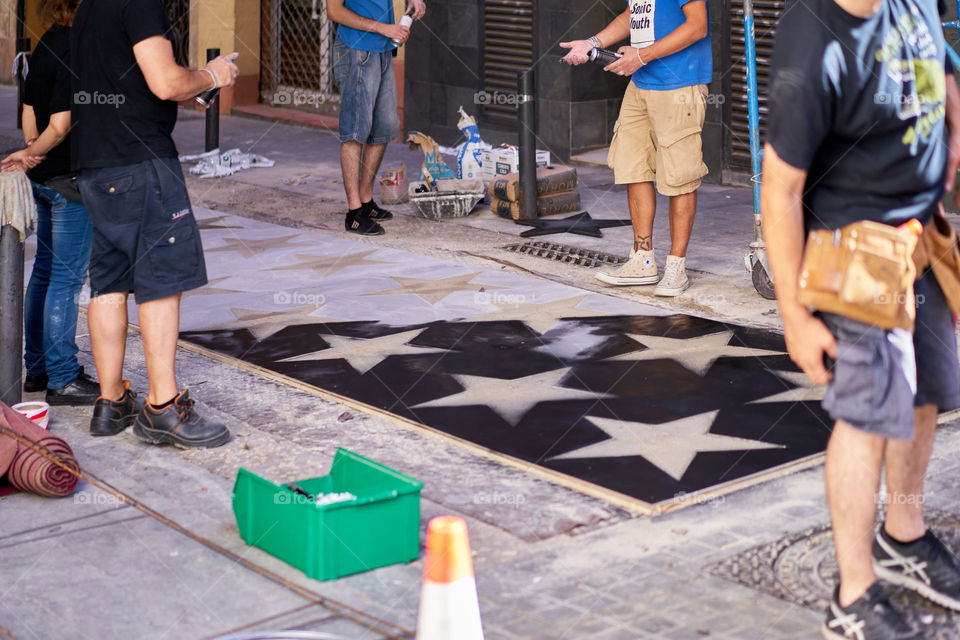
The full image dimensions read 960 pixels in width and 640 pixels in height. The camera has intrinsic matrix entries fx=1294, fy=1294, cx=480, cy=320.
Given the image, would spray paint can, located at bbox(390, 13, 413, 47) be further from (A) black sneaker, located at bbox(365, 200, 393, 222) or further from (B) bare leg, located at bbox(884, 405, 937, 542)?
(B) bare leg, located at bbox(884, 405, 937, 542)

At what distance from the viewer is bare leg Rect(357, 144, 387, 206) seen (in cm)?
840

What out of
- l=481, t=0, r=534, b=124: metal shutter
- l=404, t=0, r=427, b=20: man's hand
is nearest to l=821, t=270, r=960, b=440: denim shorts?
l=404, t=0, r=427, b=20: man's hand

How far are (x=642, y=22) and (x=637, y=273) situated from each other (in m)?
1.31

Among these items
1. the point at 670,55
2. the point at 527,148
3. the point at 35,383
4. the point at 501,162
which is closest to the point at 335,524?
the point at 35,383

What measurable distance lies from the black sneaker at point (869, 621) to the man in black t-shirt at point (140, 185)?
2.32 m

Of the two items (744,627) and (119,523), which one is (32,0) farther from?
(744,627)

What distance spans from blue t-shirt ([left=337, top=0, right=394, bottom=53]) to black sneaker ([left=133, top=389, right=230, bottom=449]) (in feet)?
13.7

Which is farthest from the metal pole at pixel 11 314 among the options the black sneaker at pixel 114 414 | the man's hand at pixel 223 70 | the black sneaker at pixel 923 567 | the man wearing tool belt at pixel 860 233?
the black sneaker at pixel 923 567

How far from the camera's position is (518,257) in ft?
25.0

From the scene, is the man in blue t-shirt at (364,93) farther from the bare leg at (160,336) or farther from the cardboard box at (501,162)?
the bare leg at (160,336)

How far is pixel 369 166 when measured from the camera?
8.41m

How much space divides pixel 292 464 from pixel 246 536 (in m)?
0.63

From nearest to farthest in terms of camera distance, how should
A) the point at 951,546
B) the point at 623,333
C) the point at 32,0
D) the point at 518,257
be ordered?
1. the point at 951,546
2. the point at 623,333
3. the point at 518,257
4. the point at 32,0

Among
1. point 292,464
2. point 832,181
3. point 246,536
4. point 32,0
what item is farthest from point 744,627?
point 32,0
